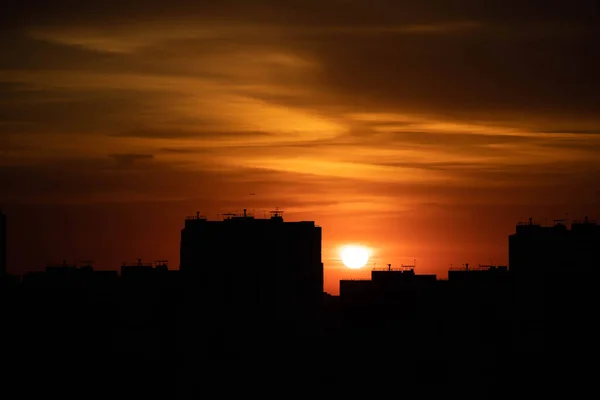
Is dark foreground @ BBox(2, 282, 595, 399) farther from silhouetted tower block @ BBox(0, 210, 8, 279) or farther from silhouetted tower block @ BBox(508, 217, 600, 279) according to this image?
silhouetted tower block @ BBox(0, 210, 8, 279)

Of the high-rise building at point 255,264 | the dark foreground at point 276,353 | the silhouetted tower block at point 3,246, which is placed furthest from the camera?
the silhouetted tower block at point 3,246

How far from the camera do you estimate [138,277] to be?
294 ft

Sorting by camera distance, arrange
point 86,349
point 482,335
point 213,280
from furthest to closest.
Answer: point 213,280 < point 482,335 < point 86,349

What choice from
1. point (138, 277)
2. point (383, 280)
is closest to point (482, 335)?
point (383, 280)

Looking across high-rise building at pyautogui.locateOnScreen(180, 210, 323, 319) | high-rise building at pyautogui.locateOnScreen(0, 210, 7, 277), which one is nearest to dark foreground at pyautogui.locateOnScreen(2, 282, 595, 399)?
high-rise building at pyautogui.locateOnScreen(180, 210, 323, 319)

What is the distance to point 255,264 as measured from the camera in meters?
91.8

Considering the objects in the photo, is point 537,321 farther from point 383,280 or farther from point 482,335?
point 383,280

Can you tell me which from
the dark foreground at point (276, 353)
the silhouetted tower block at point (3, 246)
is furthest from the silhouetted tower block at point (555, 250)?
the silhouetted tower block at point (3, 246)

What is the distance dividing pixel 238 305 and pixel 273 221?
30.4 ft

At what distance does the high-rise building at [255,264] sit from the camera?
293 ft

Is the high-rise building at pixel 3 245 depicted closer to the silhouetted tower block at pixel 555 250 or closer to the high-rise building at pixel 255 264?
the high-rise building at pixel 255 264

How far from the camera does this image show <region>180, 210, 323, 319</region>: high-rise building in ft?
293

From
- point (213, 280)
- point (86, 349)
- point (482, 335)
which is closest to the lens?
point (86, 349)

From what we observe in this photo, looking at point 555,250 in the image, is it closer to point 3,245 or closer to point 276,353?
point 276,353
